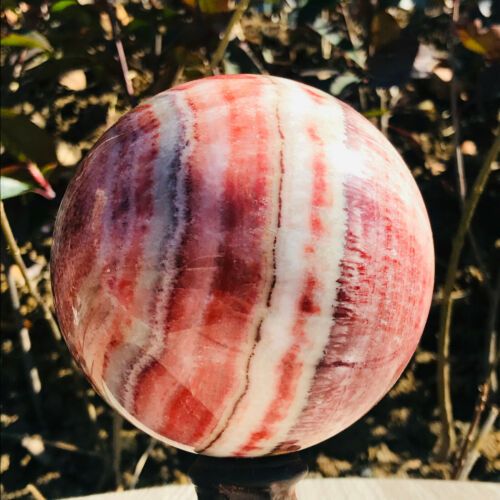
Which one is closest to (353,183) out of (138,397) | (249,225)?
(249,225)

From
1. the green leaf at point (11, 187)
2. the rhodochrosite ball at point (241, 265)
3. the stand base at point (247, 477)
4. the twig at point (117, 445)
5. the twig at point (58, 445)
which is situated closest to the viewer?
the rhodochrosite ball at point (241, 265)

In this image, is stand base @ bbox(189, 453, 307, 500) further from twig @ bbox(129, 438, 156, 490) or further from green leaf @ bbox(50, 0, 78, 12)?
green leaf @ bbox(50, 0, 78, 12)

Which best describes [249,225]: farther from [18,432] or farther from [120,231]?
[18,432]

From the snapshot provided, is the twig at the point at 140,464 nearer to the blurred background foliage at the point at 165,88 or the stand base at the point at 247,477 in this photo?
the blurred background foliage at the point at 165,88

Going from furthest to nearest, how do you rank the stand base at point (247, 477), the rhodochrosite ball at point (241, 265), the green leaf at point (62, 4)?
1. the green leaf at point (62, 4)
2. the stand base at point (247, 477)
3. the rhodochrosite ball at point (241, 265)

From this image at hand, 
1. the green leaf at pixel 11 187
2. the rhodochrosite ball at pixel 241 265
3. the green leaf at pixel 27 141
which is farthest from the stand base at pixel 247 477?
the green leaf at pixel 27 141

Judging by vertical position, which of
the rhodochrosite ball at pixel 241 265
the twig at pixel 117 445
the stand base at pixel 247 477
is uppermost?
the rhodochrosite ball at pixel 241 265

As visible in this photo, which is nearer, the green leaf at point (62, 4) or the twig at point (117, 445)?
the green leaf at point (62, 4)

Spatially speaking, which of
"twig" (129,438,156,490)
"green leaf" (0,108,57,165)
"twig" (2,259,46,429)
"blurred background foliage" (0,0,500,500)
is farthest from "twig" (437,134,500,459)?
"twig" (2,259,46,429)

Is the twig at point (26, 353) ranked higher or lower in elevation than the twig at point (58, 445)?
higher
